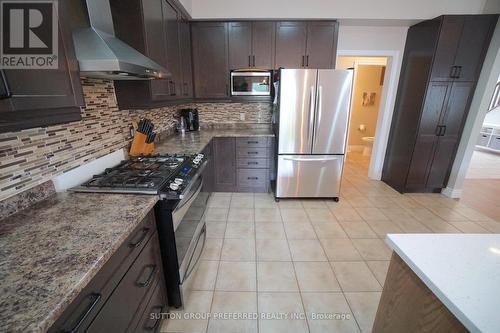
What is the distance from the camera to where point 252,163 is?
122 inches

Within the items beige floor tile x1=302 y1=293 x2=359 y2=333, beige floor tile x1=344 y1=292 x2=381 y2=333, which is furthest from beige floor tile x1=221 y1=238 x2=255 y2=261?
beige floor tile x1=344 y1=292 x2=381 y2=333

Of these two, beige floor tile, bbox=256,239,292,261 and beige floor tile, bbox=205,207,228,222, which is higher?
beige floor tile, bbox=205,207,228,222

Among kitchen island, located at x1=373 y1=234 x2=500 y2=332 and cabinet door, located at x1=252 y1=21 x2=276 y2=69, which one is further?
cabinet door, located at x1=252 y1=21 x2=276 y2=69

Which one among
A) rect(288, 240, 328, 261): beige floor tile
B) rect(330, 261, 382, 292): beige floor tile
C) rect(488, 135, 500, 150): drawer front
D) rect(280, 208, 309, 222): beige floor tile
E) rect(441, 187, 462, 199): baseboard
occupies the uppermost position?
rect(488, 135, 500, 150): drawer front

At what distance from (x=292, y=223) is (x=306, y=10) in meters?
2.69

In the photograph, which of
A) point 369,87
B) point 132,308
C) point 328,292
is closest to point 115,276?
point 132,308

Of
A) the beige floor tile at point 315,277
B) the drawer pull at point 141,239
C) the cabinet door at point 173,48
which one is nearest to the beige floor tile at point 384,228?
the beige floor tile at point 315,277

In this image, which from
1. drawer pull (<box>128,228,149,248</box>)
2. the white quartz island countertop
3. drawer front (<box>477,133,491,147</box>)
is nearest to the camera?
the white quartz island countertop

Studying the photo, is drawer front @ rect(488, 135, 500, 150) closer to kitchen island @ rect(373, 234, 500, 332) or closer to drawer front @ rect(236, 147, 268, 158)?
drawer front @ rect(236, 147, 268, 158)

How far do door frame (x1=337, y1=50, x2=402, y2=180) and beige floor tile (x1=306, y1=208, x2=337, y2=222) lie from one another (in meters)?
1.62

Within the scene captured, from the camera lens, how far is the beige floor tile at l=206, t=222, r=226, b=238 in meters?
2.30

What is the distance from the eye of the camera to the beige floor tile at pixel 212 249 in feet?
6.54

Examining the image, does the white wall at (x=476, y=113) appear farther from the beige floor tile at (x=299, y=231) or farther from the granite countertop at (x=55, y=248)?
the granite countertop at (x=55, y=248)

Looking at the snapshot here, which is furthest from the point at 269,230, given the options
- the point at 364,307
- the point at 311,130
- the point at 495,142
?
the point at 495,142
